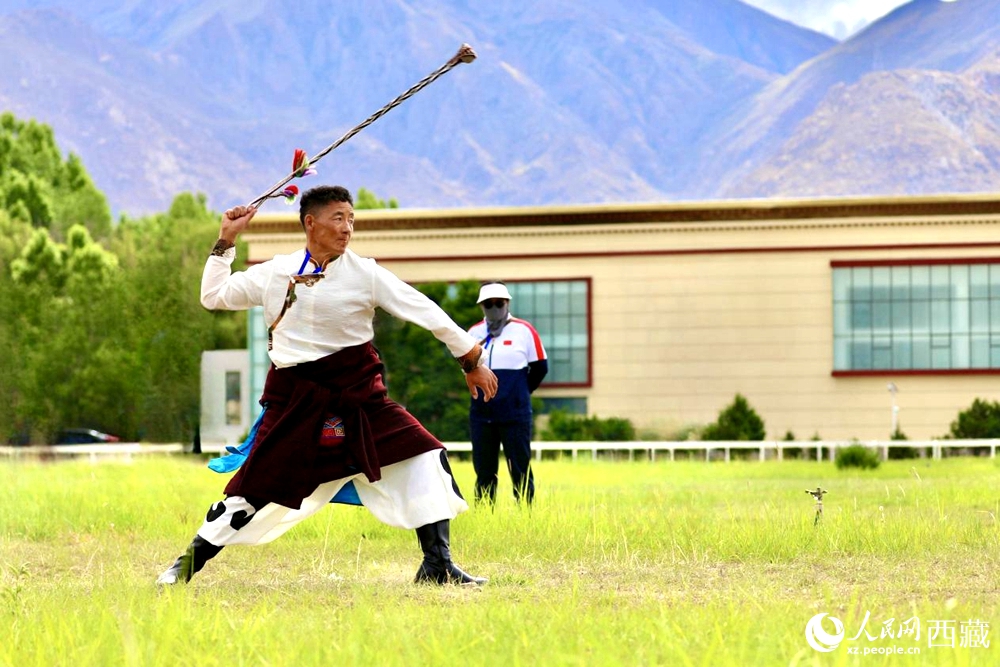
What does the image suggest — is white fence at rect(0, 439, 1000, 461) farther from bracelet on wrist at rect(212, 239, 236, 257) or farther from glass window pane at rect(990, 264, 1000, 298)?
bracelet on wrist at rect(212, 239, 236, 257)

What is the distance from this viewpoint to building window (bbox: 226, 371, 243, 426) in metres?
40.2

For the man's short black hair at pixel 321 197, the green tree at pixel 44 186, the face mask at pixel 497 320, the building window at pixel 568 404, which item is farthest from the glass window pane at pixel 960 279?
the green tree at pixel 44 186

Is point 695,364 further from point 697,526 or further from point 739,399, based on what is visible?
point 697,526

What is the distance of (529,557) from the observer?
31.2 feet

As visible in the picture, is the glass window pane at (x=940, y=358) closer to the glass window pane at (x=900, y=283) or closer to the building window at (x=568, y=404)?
the glass window pane at (x=900, y=283)

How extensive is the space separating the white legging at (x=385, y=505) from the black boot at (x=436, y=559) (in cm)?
8

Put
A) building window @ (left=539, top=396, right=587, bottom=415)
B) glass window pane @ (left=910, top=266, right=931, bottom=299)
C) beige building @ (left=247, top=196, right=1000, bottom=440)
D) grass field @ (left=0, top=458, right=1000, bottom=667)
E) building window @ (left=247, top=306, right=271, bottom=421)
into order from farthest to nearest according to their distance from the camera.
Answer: building window @ (left=247, top=306, right=271, bottom=421)
building window @ (left=539, top=396, right=587, bottom=415)
glass window pane @ (left=910, top=266, right=931, bottom=299)
beige building @ (left=247, top=196, right=1000, bottom=440)
grass field @ (left=0, top=458, right=1000, bottom=667)

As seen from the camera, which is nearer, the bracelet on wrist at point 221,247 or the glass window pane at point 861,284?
the bracelet on wrist at point 221,247

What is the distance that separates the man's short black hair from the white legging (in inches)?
57.0

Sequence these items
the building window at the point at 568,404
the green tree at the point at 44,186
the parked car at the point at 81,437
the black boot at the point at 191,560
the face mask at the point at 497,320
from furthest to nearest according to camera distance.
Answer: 1. the green tree at the point at 44,186
2. the parked car at the point at 81,437
3. the building window at the point at 568,404
4. the face mask at the point at 497,320
5. the black boot at the point at 191,560

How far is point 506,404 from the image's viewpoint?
43.5ft

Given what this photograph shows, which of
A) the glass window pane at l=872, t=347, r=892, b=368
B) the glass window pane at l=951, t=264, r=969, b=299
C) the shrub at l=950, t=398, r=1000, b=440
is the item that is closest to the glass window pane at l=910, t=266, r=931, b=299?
the glass window pane at l=951, t=264, r=969, b=299

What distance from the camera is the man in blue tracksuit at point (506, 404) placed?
1324cm

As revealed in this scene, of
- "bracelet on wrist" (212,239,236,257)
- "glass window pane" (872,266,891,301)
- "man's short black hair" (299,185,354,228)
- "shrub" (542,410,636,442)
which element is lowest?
"shrub" (542,410,636,442)
